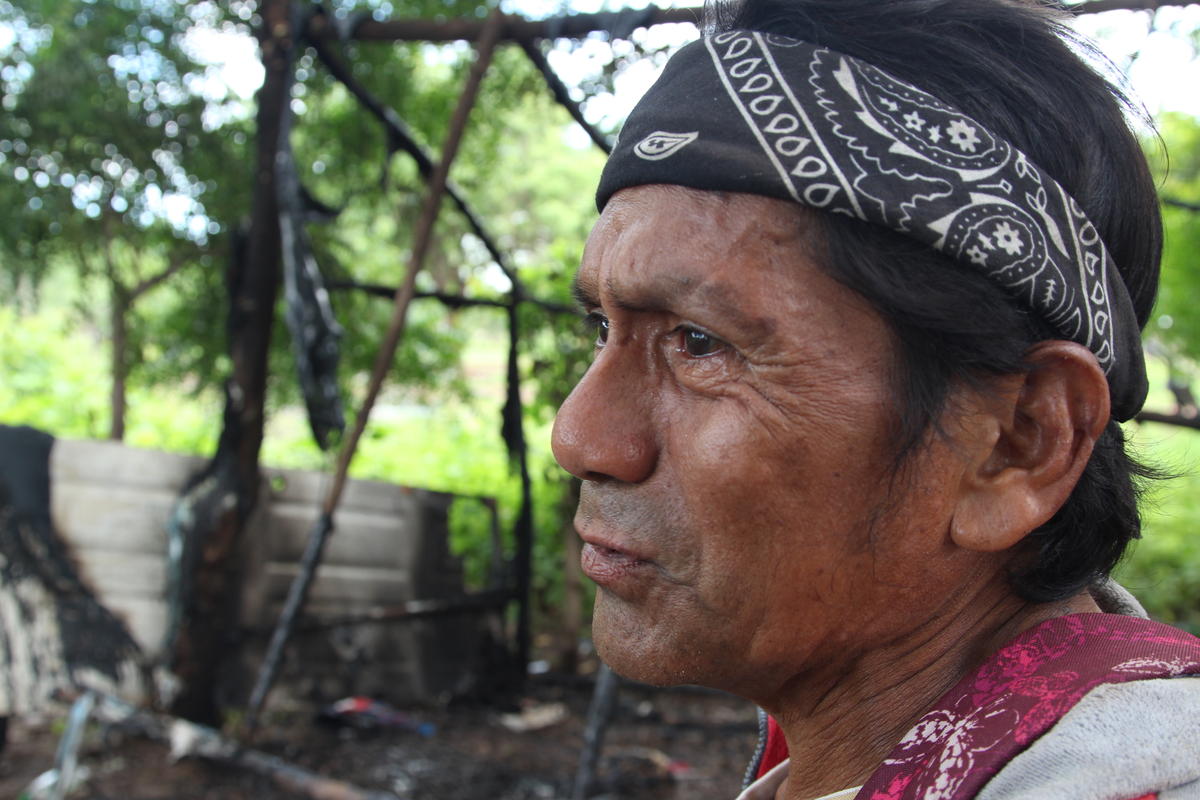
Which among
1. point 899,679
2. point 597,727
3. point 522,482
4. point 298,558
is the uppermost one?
point 899,679

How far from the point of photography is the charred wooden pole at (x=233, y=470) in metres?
4.77

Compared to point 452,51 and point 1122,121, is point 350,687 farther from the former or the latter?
point 1122,121

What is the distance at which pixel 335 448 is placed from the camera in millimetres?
4910

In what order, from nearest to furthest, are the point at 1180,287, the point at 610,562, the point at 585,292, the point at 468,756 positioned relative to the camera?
the point at 610,562, the point at 585,292, the point at 468,756, the point at 1180,287

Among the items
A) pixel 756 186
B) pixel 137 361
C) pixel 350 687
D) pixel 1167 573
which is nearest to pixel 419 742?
pixel 350 687

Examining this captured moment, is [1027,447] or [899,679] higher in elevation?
[1027,447]

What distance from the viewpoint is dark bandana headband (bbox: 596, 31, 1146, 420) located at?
3.38ft

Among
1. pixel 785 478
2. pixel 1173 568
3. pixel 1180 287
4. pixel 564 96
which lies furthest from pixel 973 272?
pixel 1173 568

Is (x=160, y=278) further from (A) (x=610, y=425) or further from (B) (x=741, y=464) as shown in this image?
(B) (x=741, y=464)

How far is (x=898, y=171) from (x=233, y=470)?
4435 millimetres

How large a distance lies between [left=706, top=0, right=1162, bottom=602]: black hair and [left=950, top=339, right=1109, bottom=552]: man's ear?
4 cm

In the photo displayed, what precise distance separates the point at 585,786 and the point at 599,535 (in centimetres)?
296

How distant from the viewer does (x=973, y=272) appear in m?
1.05

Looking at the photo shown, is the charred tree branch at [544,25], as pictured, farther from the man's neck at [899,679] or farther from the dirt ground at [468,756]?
the dirt ground at [468,756]
